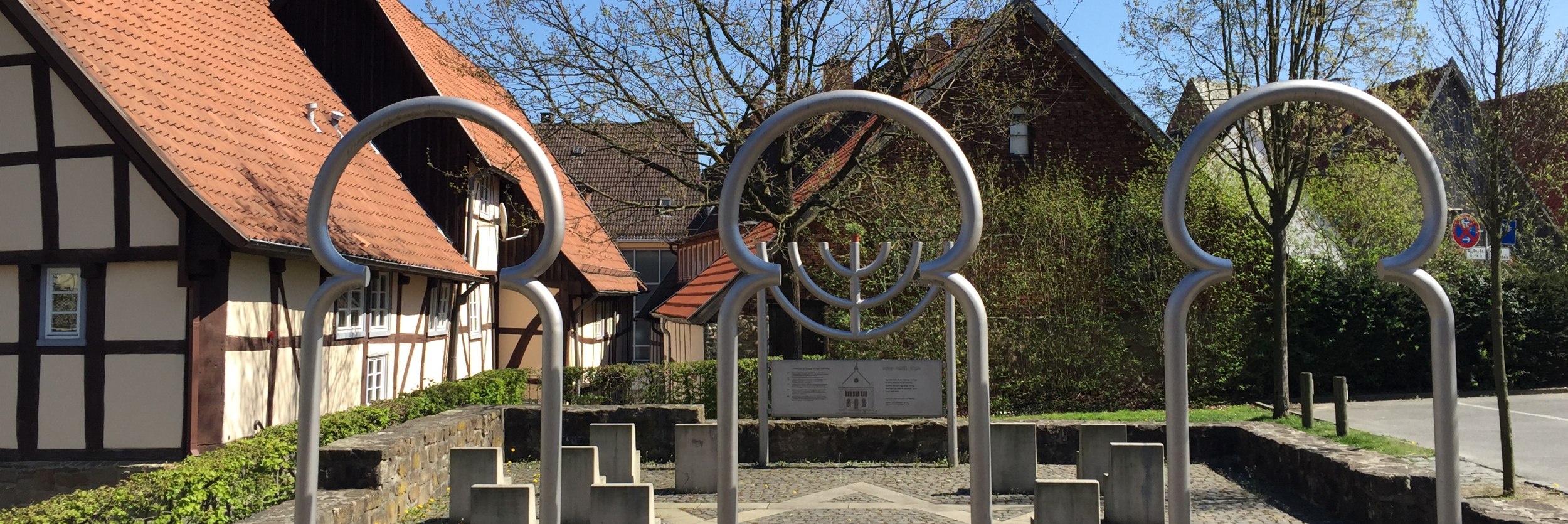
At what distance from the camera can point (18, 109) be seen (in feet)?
38.5

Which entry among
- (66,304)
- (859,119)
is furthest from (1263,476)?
(66,304)

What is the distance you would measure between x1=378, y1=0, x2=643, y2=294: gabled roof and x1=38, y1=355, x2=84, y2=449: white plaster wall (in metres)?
6.47

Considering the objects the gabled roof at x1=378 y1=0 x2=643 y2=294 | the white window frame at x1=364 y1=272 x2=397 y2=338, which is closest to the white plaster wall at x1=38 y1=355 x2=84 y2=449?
the white window frame at x1=364 y1=272 x2=397 y2=338

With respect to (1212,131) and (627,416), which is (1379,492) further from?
(627,416)

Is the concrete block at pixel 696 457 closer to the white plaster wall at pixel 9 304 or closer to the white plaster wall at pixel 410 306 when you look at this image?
the white plaster wall at pixel 410 306

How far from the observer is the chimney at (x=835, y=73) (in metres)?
15.9

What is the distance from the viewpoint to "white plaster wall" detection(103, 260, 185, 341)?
11.4m

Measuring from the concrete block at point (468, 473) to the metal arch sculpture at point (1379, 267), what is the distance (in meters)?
5.53

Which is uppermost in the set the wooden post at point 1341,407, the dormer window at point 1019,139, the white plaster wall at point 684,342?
the dormer window at point 1019,139

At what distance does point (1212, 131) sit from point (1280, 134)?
28.3 ft

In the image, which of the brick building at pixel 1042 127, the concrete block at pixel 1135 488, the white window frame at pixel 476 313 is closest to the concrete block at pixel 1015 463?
the concrete block at pixel 1135 488

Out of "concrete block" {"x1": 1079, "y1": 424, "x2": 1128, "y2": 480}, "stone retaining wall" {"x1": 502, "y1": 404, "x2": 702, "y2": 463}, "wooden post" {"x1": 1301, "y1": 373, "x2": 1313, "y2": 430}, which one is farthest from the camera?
"stone retaining wall" {"x1": 502, "y1": 404, "x2": 702, "y2": 463}

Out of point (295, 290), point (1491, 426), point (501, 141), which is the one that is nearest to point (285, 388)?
point (295, 290)

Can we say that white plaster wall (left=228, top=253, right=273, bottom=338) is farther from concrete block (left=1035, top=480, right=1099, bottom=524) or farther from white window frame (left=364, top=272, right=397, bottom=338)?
concrete block (left=1035, top=480, right=1099, bottom=524)
